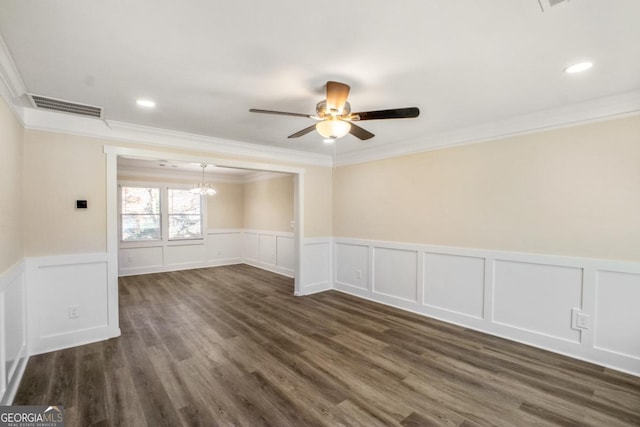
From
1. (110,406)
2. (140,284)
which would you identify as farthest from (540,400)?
(140,284)

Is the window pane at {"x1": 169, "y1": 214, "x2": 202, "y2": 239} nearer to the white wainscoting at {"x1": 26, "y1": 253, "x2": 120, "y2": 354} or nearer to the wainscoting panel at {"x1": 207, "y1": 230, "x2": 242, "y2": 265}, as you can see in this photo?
the wainscoting panel at {"x1": 207, "y1": 230, "x2": 242, "y2": 265}

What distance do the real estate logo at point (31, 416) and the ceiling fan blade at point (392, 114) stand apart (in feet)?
10.2

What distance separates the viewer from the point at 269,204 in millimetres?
7277

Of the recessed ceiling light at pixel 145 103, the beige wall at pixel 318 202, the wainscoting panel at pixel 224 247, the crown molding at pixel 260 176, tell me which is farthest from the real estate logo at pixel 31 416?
the wainscoting panel at pixel 224 247

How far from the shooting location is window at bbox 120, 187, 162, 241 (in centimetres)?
669

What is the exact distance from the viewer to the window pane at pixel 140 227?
264 inches

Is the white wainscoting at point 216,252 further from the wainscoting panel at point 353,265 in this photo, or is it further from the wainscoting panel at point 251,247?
the wainscoting panel at point 353,265

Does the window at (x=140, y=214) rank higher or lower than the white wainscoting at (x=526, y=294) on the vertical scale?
higher

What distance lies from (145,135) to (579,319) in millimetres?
5343

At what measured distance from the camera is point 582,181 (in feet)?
9.52

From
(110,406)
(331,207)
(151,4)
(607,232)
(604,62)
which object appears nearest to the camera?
(151,4)

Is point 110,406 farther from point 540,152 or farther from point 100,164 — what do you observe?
point 540,152

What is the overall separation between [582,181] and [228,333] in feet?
14.0

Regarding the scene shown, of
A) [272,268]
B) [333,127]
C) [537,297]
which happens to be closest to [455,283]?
[537,297]
